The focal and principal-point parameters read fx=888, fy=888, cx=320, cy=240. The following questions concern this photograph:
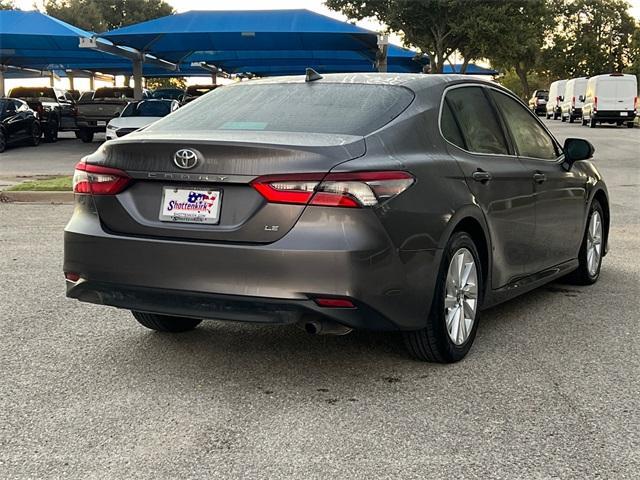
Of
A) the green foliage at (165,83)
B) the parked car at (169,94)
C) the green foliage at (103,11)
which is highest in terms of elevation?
the green foliage at (103,11)

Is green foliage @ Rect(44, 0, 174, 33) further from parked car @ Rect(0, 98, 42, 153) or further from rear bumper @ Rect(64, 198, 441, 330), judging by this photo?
rear bumper @ Rect(64, 198, 441, 330)

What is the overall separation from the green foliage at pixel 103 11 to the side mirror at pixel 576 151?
61543 mm

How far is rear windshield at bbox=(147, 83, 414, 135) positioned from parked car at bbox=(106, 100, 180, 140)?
56.6 ft

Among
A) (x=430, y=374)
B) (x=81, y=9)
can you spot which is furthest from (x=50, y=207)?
(x=81, y=9)

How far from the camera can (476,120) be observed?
5.44 m

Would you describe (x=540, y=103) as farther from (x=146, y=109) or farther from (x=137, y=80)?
(x=146, y=109)

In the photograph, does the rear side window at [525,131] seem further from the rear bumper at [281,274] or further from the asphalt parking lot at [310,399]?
the rear bumper at [281,274]

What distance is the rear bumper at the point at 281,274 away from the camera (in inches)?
159

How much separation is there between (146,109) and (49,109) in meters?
8.38

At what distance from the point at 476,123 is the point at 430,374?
5.41 feet

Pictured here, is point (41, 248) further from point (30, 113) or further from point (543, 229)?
point (30, 113)

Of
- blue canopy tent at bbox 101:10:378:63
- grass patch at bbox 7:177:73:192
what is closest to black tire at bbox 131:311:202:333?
grass patch at bbox 7:177:73:192

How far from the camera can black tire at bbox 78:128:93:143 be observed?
2984 cm

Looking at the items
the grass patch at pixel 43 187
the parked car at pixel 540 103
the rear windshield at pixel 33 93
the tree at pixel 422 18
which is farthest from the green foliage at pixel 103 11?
the grass patch at pixel 43 187
